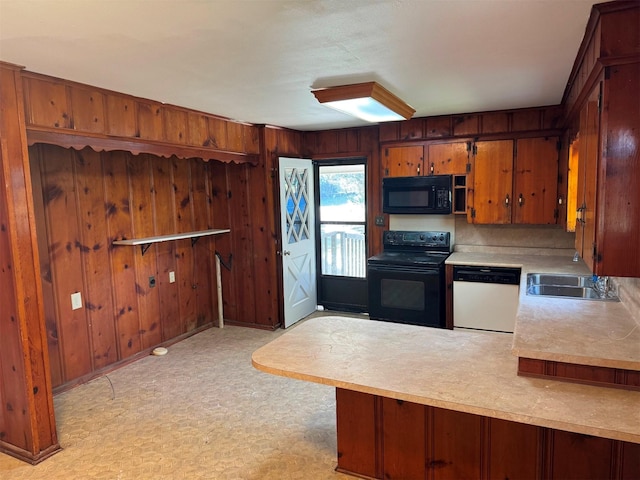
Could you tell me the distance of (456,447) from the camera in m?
2.06

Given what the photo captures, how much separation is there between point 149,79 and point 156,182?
5.81ft

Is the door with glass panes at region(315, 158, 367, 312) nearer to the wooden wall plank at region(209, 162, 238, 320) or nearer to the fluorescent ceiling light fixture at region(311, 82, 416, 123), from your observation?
the wooden wall plank at region(209, 162, 238, 320)

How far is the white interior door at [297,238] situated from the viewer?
4910 millimetres

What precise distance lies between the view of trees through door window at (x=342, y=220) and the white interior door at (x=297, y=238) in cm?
20

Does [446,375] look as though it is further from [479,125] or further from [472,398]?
[479,125]

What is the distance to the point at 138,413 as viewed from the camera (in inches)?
125

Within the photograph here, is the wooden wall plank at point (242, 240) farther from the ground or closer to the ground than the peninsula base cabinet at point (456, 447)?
farther from the ground

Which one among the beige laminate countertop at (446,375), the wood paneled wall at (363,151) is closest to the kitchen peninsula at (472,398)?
the beige laminate countertop at (446,375)

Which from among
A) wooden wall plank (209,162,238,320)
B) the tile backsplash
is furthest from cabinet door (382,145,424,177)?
wooden wall plank (209,162,238,320)

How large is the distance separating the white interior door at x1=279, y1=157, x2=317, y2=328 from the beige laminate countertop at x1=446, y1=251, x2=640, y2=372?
2633 millimetres

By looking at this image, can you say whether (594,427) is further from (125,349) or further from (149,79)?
(125,349)

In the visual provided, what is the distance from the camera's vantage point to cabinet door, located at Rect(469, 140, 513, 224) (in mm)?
4254

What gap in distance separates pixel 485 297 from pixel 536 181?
124 cm

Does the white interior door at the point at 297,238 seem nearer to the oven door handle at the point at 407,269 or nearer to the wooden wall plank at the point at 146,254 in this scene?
the oven door handle at the point at 407,269
